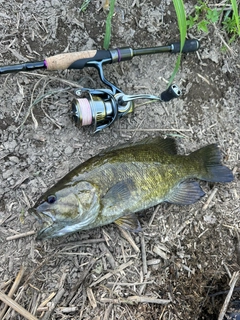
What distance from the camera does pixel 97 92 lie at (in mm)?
3137

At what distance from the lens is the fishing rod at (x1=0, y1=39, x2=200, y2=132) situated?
3.00 meters

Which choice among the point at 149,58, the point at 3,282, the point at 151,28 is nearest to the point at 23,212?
the point at 3,282

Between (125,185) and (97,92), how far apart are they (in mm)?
800

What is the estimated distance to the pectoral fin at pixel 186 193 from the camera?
3.28 metres

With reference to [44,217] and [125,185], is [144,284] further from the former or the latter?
[44,217]

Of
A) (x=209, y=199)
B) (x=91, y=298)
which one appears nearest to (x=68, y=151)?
(x=91, y=298)

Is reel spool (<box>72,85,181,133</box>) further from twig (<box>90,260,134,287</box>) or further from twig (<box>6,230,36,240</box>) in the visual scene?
twig (<box>90,260,134,287</box>)

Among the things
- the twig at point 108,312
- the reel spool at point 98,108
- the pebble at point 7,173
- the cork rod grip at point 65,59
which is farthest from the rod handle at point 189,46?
the twig at point 108,312

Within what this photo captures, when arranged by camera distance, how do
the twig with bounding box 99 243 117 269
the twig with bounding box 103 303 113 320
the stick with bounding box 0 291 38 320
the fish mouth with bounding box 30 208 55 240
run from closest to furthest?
1. the fish mouth with bounding box 30 208 55 240
2. the stick with bounding box 0 291 38 320
3. the twig with bounding box 103 303 113 320
4. the twig with bounding box 99 243 117 269

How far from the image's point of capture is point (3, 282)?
9.95 ft

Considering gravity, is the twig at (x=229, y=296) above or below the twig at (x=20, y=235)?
below

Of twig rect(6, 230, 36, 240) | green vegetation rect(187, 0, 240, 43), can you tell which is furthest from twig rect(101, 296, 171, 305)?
green vegetation rect(187, 0, 240, 43)

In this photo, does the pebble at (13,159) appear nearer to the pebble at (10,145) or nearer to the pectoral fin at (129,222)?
the pebble at (10,145)

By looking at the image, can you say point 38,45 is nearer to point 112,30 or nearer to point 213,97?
point 112,30
